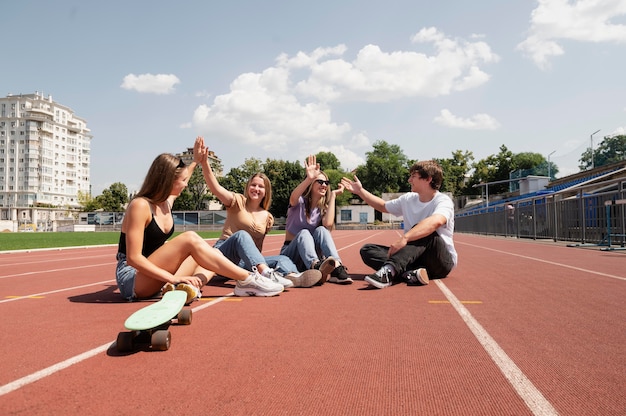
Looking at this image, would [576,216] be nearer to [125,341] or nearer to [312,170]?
[312,170]

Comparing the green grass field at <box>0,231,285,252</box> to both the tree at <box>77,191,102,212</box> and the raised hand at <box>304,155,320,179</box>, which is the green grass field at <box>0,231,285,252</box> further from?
the tree at <box>77,191,102,212</box>

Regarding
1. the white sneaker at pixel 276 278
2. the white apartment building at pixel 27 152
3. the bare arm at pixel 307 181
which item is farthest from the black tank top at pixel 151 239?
the white apartment building at pixel 27 152

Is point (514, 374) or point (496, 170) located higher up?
point (496, 170)

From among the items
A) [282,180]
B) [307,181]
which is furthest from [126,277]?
[282,180]

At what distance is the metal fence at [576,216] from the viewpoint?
11.3 m

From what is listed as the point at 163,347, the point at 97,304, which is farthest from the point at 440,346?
the point at 97,304

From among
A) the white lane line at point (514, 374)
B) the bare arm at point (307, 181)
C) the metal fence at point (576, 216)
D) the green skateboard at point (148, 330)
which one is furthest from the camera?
the metal fence at point (576, 216)

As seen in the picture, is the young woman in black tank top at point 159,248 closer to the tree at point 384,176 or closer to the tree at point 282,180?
the tree at point 282,180

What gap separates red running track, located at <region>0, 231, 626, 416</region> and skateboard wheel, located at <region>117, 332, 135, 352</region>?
0.05 m

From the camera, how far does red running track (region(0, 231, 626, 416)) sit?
1.92 m

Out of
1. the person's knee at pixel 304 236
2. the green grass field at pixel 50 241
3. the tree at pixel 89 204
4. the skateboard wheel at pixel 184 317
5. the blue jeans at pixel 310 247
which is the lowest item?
the green grass field at pixel 50 241

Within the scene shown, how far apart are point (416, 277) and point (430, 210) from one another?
0.87m

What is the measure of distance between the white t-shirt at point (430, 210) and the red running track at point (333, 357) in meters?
1.03

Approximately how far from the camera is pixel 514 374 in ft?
A: 7.39
